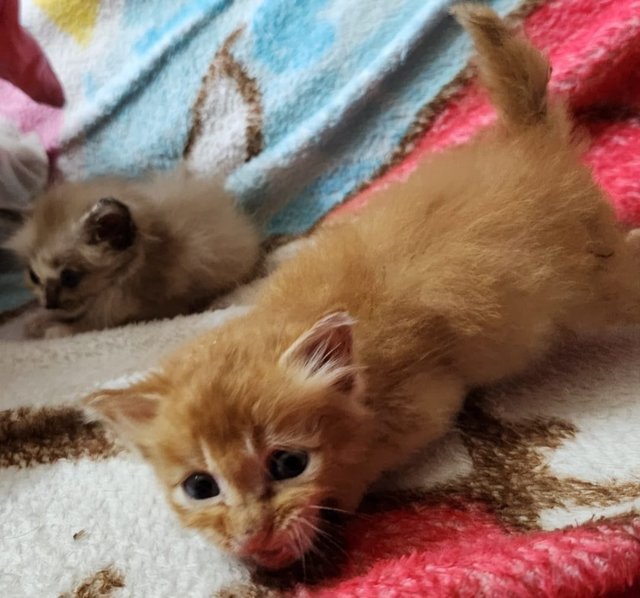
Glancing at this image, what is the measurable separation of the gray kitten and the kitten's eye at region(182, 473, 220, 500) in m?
0.72

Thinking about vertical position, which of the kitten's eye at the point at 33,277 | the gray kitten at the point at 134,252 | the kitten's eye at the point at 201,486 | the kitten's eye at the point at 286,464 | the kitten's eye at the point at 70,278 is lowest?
the kitten's eye at the point at 33,277

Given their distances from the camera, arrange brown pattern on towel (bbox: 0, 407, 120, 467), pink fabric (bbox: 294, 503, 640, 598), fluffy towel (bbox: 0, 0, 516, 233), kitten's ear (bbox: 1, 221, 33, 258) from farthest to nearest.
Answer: kitten's ear (bbox: 1, 221, 33, 258)
fluffy towel (bbox: 0, 0, 516, 233)
brown pattern on towel (bbox: 0, 407, 120, 467)
pink fabric (bbox: 294, 503, 640, 598)

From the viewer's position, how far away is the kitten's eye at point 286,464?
70cm

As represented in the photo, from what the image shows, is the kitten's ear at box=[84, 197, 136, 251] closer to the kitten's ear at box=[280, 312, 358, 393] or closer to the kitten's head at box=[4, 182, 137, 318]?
the kitten's head at box=[4, 182, 137, 318]

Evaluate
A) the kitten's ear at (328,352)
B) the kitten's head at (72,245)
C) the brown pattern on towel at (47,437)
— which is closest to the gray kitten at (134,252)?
the kitten's head at (72,245)

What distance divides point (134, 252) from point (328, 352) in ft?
2.67

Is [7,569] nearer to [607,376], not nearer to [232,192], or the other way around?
[607,376]

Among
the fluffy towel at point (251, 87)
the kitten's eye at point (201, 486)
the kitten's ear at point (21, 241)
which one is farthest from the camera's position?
the kitten's ear at point (21, 241)

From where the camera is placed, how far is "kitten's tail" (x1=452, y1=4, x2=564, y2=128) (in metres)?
0.97

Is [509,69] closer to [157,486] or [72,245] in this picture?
[157,486]

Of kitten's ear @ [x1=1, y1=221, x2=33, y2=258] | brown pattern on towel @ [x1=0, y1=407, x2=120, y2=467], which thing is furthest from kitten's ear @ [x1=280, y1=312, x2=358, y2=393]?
kitten's ear @ [x1=1, y1=221, x2=33, y2=258]

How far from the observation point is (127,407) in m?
0.76

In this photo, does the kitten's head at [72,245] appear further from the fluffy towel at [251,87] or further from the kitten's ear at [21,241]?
the fluffy towel at [251,87]

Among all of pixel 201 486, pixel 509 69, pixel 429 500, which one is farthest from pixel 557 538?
pixel 509 69
